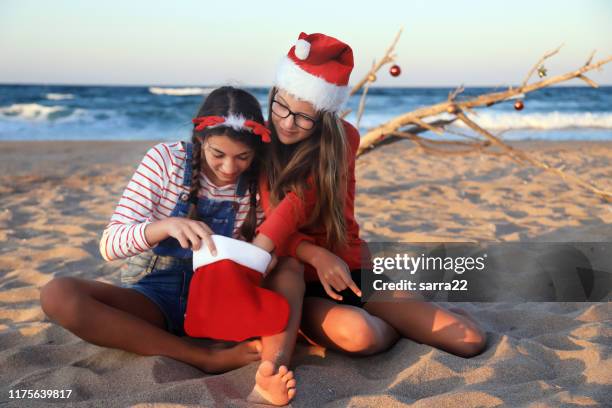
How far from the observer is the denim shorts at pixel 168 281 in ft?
7.25

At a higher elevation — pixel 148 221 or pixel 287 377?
pixel 148 221

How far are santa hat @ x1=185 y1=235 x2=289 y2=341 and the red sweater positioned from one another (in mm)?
201

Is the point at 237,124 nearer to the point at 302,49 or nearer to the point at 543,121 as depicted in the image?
the point at 302,49

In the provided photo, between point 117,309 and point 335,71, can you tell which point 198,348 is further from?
point 335,71

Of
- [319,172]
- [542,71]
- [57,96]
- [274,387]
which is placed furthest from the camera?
[57,96]

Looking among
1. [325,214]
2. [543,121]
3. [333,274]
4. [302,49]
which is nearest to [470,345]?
[333,274]

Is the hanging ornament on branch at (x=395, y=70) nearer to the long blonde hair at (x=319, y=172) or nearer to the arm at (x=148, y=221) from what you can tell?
the long blonde hair at (x=319, y=172)

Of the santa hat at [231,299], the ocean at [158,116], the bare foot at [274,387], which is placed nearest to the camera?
the bare foot at [274,387]

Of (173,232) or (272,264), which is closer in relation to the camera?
(173,232)

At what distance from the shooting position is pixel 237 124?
2109 mm

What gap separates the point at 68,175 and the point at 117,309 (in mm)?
4629

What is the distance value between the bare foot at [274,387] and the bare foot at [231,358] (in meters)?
0.28

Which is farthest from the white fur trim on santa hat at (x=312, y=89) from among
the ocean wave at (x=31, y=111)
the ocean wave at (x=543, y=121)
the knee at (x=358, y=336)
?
the ocean wave at (x=31, y=111)

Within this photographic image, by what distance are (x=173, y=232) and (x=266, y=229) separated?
0.34 metres
